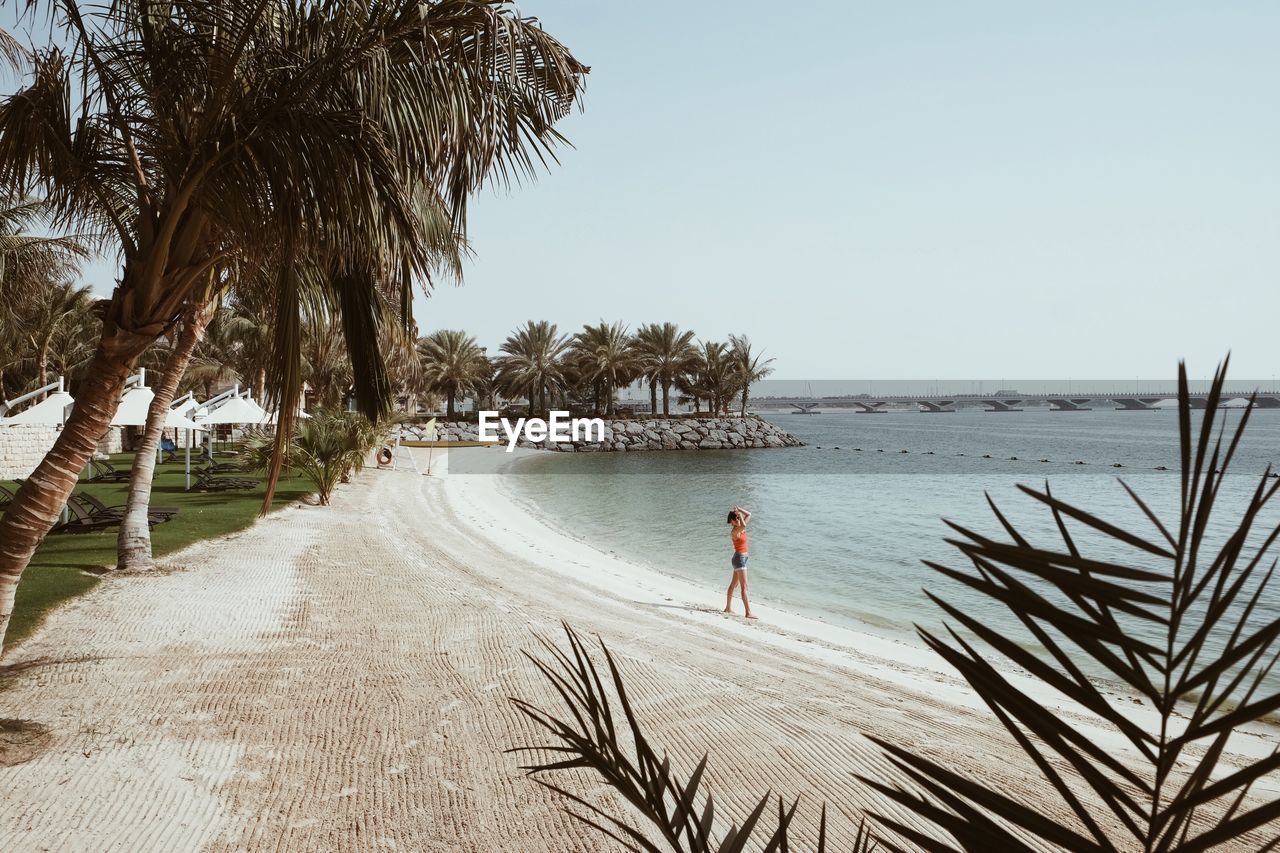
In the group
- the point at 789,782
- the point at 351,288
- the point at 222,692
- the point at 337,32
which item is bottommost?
the point at 789,782

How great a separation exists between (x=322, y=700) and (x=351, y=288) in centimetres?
318

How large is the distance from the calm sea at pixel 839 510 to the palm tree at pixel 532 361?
808 cm

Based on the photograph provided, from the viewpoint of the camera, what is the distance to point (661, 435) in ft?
207

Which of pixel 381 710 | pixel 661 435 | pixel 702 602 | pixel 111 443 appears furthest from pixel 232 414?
pixel 661 435

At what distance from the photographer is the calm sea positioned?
15.9 metres

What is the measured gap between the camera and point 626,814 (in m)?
4.75

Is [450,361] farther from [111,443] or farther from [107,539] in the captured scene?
[107,539]

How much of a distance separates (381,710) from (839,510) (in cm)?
2406

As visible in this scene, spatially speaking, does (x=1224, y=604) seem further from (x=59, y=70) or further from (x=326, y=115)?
(x=59, y=70)

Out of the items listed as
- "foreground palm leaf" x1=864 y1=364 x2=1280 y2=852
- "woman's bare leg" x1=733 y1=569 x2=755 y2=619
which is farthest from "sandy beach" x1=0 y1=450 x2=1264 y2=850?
"foreground palm leaf" x1=864 y1=364 x2=1280 y2=852

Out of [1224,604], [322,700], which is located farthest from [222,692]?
[1224,604]

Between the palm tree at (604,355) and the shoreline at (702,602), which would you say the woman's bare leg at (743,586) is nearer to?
the shoreline at (702,602)

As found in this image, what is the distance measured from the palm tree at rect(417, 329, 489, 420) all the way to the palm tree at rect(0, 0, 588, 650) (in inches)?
2070

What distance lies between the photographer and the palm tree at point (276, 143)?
159 inches
